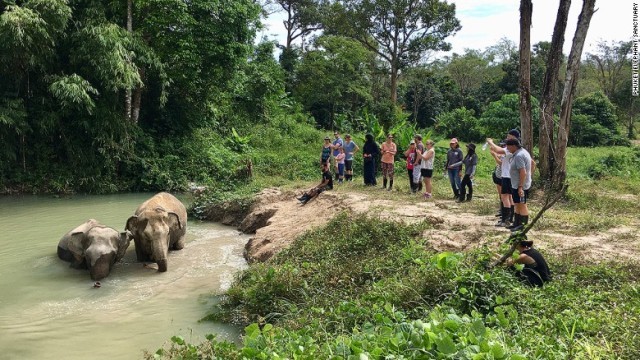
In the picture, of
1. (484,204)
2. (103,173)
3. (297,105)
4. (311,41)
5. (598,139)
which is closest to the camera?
(484,204)

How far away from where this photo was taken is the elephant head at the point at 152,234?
30.4 feet

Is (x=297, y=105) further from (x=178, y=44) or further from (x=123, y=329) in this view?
(x=123, y=329)

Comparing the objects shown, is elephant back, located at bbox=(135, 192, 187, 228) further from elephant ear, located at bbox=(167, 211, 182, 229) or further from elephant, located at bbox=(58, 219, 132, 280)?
elephant, located at bbox=(58, 219, 132, 280)

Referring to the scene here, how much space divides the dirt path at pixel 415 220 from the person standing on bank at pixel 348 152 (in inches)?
73.8

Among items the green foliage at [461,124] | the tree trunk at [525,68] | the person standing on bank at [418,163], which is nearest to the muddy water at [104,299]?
the person standing on bank at [418,163]

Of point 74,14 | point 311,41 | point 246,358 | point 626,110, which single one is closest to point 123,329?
point 246,358

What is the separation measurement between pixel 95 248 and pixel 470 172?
25.9ft

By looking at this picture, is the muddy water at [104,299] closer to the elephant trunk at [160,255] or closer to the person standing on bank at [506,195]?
Answer: the elephant trunk at [160,255]

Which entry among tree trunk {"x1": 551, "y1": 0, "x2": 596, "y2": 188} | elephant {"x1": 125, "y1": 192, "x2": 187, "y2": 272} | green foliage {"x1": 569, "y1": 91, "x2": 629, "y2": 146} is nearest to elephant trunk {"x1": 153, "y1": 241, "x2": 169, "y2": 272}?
elephant {"x1": 125, "y1": 192, "x2": 187, "y2": 272}

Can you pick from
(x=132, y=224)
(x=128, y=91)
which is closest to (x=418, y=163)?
(x=132, y=224)

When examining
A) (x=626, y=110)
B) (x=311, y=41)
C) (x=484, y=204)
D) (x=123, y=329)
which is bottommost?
(x=123, y=329)

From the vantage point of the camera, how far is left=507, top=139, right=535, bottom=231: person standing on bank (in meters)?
8.04

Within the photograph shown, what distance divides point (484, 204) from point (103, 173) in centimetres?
1452

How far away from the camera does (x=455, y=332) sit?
3.53 metres
